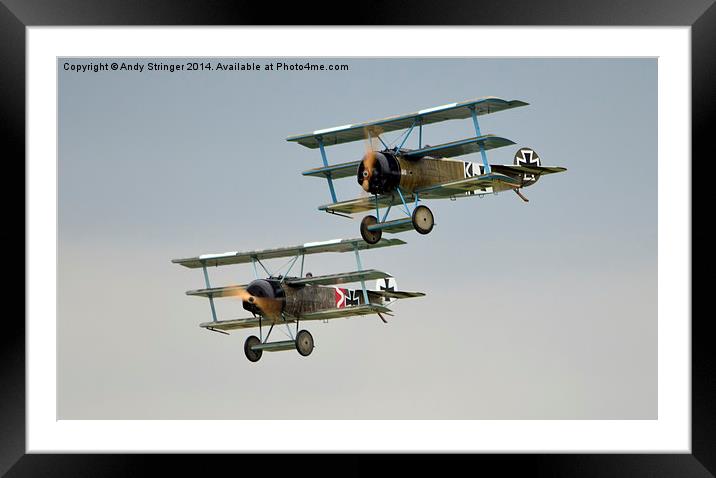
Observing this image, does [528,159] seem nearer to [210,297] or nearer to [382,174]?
[382,174]

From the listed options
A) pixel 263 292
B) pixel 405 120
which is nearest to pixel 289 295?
pixel 263 292

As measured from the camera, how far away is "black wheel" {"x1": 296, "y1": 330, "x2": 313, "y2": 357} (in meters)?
18.6

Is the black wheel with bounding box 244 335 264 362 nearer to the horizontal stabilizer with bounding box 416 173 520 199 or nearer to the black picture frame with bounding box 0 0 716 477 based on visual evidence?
the horizontal stabilizer with bounding box 416 173 520 199

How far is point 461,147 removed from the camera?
56.5ft

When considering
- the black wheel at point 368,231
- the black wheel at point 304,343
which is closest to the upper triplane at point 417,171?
the black wheel at point 368,231

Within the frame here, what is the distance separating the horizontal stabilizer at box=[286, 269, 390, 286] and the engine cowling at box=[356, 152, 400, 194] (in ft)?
3.62

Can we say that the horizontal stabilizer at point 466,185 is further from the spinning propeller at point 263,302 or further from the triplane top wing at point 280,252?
the spinning propeller at point 263,302
